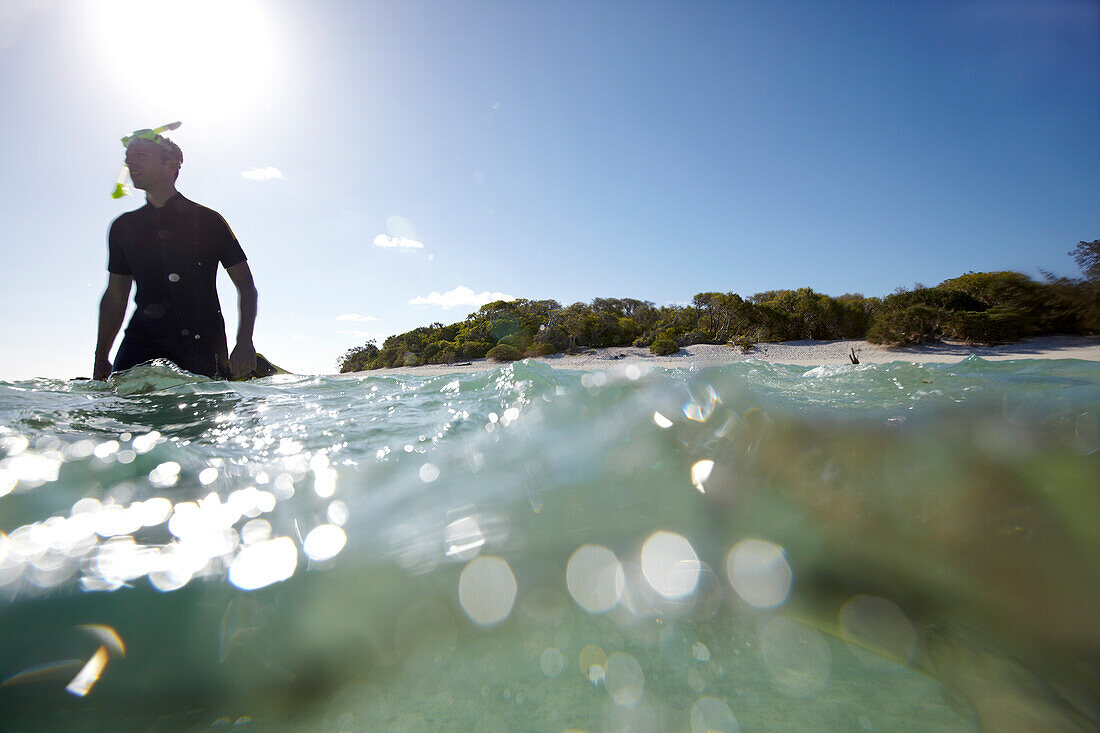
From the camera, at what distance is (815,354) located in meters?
11.2

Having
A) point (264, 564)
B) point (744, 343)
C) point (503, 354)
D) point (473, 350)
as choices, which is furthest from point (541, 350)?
point (264, 564)

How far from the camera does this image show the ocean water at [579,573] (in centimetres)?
98

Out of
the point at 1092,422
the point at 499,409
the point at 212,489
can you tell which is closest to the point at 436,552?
the point at 212,489

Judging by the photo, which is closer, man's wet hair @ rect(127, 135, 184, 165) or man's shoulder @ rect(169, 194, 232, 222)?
man's wet hair @ rect(127, 135, 184, 165)

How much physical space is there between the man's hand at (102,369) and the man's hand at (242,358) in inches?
37.9

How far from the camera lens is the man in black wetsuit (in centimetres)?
318

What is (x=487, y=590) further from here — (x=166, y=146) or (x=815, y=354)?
(x=815, y=354)

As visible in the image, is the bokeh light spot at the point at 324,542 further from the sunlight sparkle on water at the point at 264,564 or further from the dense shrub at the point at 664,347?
the dense shrub at the point at 664,347

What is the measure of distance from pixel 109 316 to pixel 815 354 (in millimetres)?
13252

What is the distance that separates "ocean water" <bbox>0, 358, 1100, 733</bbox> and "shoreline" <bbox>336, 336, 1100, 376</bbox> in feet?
15.9

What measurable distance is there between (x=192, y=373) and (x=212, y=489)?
254 centimetres

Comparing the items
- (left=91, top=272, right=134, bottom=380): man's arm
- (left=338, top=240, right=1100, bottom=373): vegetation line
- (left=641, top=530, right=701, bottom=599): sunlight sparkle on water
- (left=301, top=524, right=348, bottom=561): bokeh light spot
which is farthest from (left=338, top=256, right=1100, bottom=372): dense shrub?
(left=91, top=272, right=134, bottom=380): man's arm

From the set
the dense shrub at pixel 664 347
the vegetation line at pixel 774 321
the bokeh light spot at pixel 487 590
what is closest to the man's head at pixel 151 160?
the bokeh light spot at pixel 487 590

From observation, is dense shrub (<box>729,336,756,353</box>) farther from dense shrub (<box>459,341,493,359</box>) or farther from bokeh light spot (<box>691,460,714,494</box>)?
bokeh light spot (<box>691,460,714,494</box>)
